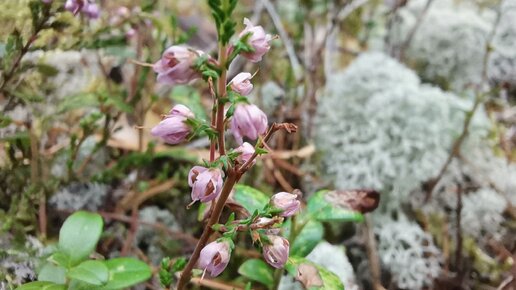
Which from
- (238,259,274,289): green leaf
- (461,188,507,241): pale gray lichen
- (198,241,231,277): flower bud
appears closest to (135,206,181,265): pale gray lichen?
(238,259,274,289): green leaf

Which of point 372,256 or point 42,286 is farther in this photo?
point 372,256

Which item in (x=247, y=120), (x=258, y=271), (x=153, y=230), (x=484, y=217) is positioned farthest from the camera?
(x=484, y=217)

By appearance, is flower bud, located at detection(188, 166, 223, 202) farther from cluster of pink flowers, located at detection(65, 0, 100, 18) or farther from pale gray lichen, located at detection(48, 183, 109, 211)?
pale gray lichen, located at detection(48, 183, 109, 211)

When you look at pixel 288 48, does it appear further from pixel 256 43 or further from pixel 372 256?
pixel 256 43

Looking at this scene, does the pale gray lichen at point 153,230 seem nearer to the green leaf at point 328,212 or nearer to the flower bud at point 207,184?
the green leaf at point 328,212

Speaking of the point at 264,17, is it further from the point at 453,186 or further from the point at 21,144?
the point at 21,144

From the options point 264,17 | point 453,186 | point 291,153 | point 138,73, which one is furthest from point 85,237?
point 264,17

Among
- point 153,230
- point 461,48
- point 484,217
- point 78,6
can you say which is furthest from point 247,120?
point 461,48
